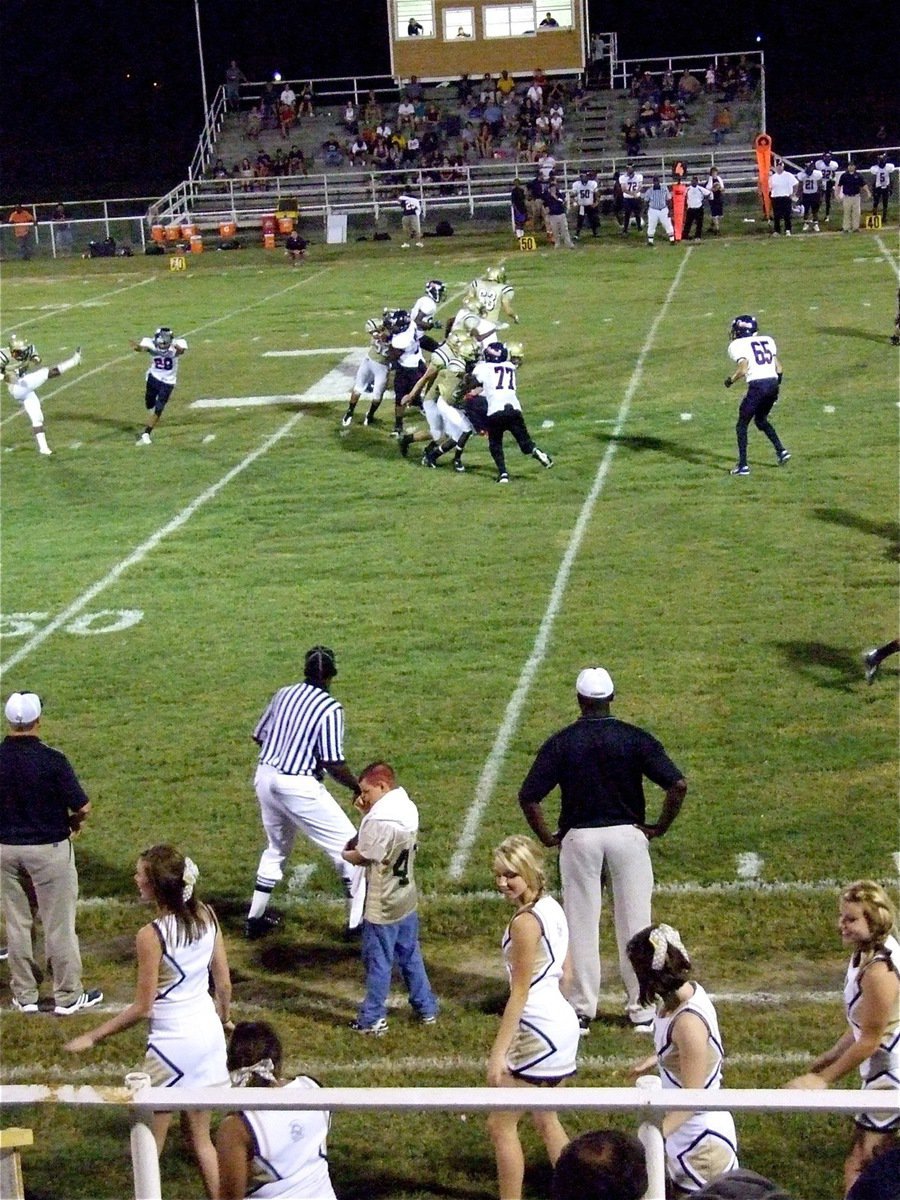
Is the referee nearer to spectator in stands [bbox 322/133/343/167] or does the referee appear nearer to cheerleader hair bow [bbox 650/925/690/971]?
cheerleader hair bow [bbox 650/925/690/971]

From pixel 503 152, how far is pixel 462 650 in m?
34.3

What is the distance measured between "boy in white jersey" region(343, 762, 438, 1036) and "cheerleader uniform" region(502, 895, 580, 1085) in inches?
52.4

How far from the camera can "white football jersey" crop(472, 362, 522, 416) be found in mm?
15823

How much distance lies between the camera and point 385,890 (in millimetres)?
6848

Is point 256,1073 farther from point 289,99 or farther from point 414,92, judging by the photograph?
point 289,99

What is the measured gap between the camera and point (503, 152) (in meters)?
44.0

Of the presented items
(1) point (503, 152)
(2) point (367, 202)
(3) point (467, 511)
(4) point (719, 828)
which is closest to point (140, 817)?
(4) point (719, 828)

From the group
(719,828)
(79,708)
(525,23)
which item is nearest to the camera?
(719,828)

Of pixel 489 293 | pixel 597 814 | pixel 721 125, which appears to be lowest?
pixel 597 814

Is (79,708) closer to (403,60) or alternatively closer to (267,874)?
(267,874)

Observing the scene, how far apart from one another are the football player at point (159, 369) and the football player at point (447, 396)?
3.16 metres

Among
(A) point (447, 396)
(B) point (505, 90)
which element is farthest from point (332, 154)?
(A) point (447, 396)

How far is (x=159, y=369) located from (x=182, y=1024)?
1428cm

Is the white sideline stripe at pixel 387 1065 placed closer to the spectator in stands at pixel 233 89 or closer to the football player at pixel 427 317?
the football player at pixel 427 317
